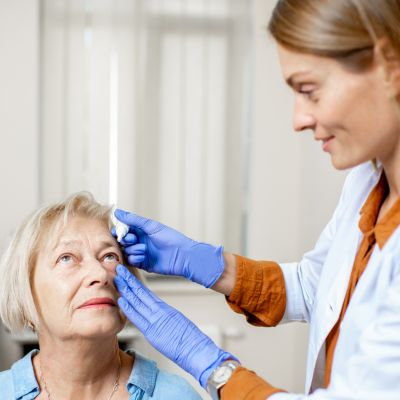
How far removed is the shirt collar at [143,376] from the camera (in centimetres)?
158

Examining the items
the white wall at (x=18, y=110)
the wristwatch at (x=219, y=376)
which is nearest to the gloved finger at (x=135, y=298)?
the wristwatch at (x=219, y=376)

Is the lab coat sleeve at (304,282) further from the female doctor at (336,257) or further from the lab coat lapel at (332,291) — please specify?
the lab coat lapel at (332,291)

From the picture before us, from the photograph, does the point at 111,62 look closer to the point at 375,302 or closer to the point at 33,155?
the point at 33,155

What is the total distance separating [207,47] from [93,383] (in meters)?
2.43

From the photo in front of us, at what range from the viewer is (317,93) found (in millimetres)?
1176

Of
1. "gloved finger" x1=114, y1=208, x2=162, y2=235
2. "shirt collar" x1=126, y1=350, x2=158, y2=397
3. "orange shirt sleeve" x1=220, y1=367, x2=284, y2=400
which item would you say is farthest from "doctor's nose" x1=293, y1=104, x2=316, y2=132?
"shirt collar" x1=126, y1=350, x2=158, y2=397

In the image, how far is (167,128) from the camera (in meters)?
3.67

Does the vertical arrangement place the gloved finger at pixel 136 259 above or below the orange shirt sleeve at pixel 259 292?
above

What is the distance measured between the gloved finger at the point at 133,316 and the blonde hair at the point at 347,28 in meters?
0.67

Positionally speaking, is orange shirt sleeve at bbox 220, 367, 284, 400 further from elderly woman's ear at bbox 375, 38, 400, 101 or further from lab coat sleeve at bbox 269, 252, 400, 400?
elderly woman's ear at bbox 375, 38, 400, 101

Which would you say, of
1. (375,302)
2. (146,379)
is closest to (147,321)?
(146,379)

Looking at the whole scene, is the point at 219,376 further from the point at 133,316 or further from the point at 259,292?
the point at 259,292

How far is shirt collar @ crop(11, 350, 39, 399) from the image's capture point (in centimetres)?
157

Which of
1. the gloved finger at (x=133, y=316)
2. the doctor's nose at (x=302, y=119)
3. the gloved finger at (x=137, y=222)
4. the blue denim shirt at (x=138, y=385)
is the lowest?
the blue denim shirt at (x=138, y=385)
